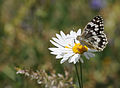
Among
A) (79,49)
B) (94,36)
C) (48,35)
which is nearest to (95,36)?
(94,36)

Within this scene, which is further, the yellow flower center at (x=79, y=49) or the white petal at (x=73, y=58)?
the yellow flower center at (x=79, y=49)

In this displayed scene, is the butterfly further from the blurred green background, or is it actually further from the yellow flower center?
the blurred green background

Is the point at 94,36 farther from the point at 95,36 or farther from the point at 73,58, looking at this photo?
the point at 73,58

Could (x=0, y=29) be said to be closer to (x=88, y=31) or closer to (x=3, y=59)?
(x=3, y=59)

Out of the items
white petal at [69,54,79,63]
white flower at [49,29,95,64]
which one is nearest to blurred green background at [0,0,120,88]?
white flower at [49,29,95,64]

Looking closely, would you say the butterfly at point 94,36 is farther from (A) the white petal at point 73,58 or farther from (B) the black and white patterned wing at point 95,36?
(A) the white petal at point 73,58

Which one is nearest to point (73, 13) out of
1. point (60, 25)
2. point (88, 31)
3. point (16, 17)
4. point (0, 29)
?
point (60, 25)

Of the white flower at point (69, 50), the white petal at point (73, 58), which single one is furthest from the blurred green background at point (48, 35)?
the white petal at point (73, 58)
